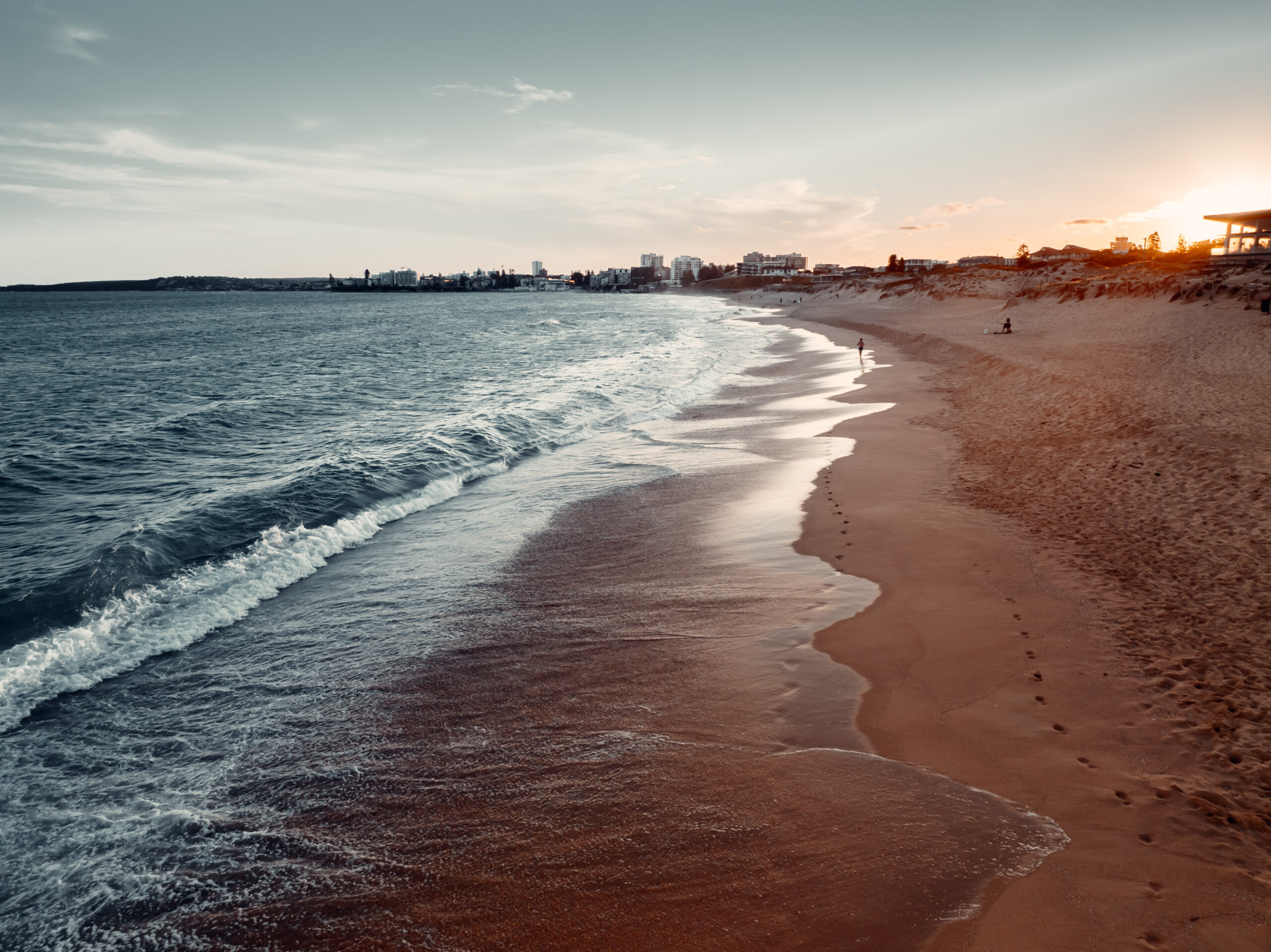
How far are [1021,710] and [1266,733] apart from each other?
1.88 metres

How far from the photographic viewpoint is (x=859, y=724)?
6.15 metres

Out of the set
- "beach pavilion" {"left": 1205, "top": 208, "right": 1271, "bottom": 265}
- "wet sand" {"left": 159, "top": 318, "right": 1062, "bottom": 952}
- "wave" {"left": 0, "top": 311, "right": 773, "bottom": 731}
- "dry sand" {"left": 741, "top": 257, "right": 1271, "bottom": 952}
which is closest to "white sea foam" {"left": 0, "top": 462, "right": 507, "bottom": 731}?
"wave" {"left": 0, "top": 311, "right": 773, "bottom": 731}

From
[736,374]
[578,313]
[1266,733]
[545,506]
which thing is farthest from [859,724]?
[578,313]

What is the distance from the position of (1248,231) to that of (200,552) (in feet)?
284

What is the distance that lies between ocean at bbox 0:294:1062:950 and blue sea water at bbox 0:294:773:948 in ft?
0.17

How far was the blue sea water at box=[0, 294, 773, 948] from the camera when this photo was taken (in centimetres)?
560

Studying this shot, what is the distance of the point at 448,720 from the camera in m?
6.62

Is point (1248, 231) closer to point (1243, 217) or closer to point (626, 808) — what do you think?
point (1243, 217)

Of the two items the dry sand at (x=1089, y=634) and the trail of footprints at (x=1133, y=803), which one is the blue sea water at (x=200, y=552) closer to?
the dry sand at (x=1089, y=634)

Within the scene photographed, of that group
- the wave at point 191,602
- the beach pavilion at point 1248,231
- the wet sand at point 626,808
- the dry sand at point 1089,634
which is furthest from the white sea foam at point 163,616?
the beach pavilion at point 1248,231

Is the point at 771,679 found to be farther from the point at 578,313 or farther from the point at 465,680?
the point at 578,313

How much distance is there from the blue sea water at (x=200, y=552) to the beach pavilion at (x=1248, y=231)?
58354 millimetres

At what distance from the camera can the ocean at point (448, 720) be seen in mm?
4516

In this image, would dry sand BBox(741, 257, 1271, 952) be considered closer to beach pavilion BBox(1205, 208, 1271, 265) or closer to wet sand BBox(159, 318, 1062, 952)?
wet sand BBox(159, 318, 1062, 952)
